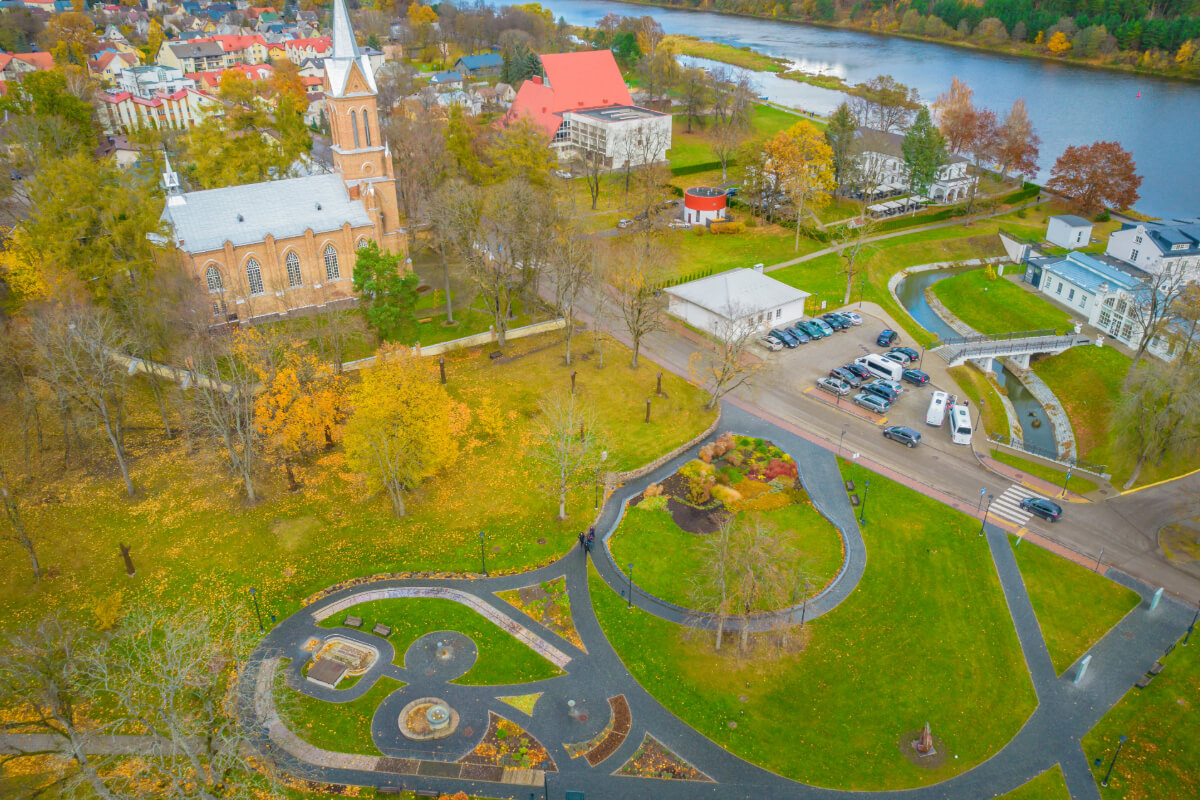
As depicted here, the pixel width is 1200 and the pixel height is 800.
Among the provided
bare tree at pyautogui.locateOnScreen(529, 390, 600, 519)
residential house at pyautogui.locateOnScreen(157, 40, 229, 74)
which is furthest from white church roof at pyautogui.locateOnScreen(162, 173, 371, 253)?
residential house at pyautogui.locateOnScreen(157, 40, 229, 74)

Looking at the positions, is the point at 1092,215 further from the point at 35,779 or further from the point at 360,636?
the point at 35,779

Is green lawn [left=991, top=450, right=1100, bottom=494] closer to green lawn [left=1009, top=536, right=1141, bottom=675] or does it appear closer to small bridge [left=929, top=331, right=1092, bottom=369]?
green lawn [left=1009, top=536, right=1141, bottom=675]

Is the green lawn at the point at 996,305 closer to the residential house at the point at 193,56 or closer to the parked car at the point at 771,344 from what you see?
the parked car at the point at 771,344

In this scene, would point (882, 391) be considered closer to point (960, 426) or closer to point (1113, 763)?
point (960, 426)

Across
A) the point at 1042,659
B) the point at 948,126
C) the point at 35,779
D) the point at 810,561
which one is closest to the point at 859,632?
the point at 810,561


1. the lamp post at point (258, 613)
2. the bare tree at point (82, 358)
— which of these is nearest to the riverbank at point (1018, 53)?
the lamp post at point (258, 613)

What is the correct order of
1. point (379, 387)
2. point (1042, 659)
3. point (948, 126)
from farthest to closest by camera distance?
point (948, 126), point (379, 387), point (1042, 659)
